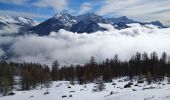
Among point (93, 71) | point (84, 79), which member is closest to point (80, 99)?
point (84, 79)

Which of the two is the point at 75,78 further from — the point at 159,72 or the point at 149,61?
the point at 159,72

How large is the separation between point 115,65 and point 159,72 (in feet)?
149

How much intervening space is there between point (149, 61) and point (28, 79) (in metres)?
66.3

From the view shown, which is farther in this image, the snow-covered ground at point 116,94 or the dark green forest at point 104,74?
the dark green forest at point 104,74

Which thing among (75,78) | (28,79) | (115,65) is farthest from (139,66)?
(28,79)

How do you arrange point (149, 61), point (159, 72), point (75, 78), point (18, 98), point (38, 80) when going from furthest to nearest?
1. point (75, 78)
2. point (149, 61)
3. point (38, 80)
4. point (159, 72)
5. point (18, 98)

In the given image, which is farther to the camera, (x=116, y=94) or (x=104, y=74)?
(x=104, y=74)

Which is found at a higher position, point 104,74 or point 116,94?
point 116,94

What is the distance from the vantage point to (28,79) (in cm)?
13450

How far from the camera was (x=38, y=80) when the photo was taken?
147000mm

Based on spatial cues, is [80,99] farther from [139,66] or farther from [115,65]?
[115,65]

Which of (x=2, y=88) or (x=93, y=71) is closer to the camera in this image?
(x=2, y=88)

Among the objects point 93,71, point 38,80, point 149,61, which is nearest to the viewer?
point 38,80

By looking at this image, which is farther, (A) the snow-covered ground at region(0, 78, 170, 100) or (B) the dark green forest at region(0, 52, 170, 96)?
(B) the dark green forest at region(0, 52, 170, 96)
